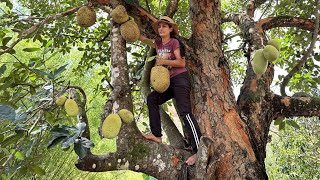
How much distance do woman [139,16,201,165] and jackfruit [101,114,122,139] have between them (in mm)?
288

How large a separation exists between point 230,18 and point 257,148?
1.02 meters

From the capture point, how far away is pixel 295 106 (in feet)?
5.96

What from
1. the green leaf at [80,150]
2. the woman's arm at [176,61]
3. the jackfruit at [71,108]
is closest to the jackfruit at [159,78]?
the woman's arm at [176,61]

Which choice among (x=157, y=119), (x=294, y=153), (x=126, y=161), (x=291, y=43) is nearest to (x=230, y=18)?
(x=291, y=43)

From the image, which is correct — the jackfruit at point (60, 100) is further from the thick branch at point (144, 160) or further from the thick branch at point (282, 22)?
the thick branch at point (282, 22)

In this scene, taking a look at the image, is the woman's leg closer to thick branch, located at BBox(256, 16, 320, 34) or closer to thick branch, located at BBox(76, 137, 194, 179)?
thick branch, located at BBox(76, 137, 194, 179)

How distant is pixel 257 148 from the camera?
1.55m

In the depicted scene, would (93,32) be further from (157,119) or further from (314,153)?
(314,153)

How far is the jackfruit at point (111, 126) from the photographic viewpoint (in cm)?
122

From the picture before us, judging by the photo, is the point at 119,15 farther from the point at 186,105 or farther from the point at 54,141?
the point at 54,141

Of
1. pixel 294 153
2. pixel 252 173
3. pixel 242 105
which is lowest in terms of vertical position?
pixel 294 153

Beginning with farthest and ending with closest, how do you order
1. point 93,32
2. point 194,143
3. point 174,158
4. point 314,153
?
1. point 314,153
2. point 93,32
3. point 194,143
4. point 174,158

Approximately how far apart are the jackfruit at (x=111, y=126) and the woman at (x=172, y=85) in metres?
0.29

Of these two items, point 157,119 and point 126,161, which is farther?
point 157,119
